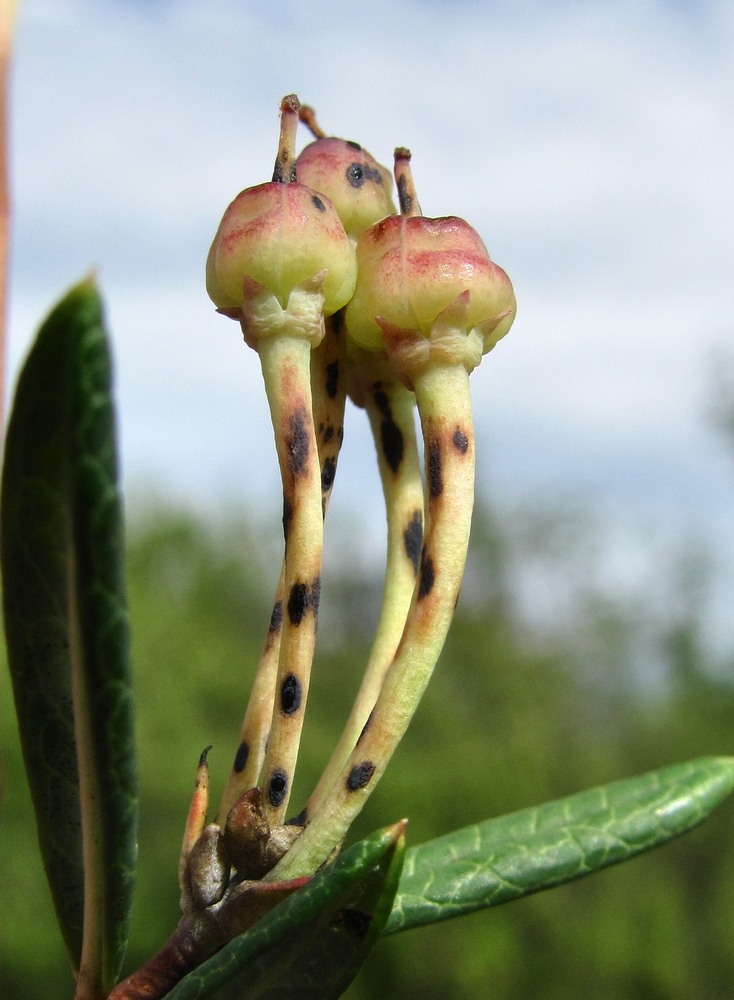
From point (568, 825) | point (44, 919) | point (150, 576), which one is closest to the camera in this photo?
point (568, 825)

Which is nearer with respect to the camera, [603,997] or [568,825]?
[568,825]

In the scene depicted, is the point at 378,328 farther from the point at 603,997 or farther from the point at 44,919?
the point at 603,997

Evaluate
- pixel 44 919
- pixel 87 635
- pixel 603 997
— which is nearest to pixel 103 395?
pixel 87 635

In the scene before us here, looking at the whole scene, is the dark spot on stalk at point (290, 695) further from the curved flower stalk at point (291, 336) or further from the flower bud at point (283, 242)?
the flower bud at point (283, 242)

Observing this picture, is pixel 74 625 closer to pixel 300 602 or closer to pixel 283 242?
pixel 300 602

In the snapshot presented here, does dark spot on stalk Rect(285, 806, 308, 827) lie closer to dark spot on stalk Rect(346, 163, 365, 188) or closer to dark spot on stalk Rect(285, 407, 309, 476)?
dark spot on stalk Rect(285, 407, 309, 476)

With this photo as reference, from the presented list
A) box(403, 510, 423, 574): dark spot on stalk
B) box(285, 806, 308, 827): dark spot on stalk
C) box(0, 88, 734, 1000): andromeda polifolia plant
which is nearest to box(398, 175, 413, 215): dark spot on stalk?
box(0, 88, 734, 1000): andromeda polifolia plant

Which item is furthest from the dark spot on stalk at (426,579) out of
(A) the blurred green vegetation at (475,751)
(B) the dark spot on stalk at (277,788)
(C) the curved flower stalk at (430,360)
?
(A) the blurred green vegetation at (475,751)
